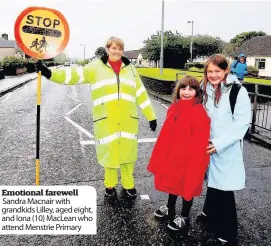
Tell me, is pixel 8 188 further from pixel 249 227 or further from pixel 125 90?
pixel 249 227

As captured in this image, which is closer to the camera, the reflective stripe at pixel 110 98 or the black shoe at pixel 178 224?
the black shoe at pixel 178 224

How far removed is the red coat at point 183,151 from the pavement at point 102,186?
0.52m

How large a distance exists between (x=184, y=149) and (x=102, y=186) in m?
1.81

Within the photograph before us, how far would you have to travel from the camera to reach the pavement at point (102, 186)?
3.23m

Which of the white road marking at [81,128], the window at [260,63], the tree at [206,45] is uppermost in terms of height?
the tree at [206,45]

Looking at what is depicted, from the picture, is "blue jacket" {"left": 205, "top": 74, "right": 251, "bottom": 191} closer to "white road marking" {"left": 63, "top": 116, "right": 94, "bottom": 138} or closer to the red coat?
the red coat

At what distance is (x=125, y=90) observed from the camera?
399 cm

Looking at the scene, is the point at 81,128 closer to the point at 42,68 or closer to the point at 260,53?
the point at 42,68

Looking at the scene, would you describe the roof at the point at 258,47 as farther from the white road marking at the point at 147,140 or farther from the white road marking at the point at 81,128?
the white road marking at the point at 147,140

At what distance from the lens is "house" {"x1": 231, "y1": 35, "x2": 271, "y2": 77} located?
44.0 meters

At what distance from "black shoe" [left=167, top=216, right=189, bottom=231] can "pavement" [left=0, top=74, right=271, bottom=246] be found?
6cm

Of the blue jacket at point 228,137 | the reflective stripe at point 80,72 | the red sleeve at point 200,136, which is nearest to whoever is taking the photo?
the blue jacket at point 228,137

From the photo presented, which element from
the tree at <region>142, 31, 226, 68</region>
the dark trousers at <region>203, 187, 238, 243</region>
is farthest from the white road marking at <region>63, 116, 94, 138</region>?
the tree at <region>142, 31, 226, 68</region>

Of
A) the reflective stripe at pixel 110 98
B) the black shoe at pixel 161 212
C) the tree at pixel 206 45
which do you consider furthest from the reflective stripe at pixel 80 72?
the tree at pixel 206 45
